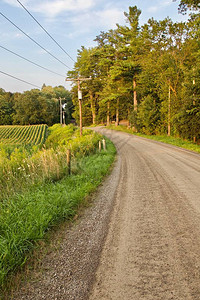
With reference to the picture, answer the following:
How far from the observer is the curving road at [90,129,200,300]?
7.47ft

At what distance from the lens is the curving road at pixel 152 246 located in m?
2.28

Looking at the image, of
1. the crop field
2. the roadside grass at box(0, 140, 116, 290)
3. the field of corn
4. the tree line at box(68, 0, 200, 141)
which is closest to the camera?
the roadside grass at box(0, 140, 116, 290)

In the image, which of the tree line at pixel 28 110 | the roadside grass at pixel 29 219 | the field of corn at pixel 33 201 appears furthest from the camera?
the tree line at pixel 28 110

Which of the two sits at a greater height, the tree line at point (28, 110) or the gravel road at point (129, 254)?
the tree line at point (28, 110)

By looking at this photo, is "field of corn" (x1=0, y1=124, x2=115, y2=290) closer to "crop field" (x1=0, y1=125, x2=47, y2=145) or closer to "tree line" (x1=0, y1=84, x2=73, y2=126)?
"crop field" (x1=0, y1=125, x2=47, y2=145)

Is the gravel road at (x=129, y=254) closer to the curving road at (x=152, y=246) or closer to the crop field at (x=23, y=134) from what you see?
the curving road at (x=152, y=246)

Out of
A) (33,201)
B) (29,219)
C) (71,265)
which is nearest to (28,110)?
(33,201)

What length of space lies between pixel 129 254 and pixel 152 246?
47 centimetres

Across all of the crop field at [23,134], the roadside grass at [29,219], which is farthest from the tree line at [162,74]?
the crop field at [23,134]

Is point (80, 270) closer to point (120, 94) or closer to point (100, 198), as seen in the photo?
point (100, 198)

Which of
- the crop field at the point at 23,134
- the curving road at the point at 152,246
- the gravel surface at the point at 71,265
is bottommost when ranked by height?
the gravel surface at the point at 71,265

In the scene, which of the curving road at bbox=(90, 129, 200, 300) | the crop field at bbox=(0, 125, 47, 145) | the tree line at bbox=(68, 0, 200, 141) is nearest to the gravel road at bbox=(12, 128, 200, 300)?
the curving road at bbox=(90, 129, 200, 300)

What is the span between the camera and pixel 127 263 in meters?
2.71

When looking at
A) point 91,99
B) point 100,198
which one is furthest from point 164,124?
point 91,99
